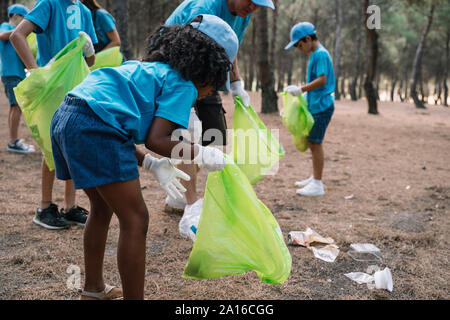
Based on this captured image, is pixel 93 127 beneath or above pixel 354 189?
above

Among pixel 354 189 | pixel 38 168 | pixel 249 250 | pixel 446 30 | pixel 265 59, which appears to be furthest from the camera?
pixel 446 30

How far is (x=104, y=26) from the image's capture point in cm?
341

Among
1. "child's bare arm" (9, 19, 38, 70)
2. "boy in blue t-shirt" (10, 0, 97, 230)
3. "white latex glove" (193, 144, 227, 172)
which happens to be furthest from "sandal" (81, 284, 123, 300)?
"child's bare arm" (9, 19, 38, 70)

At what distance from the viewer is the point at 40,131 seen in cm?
247

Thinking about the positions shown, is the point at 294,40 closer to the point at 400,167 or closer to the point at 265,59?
the point at 400,167

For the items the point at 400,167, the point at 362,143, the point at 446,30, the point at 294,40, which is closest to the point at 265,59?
the point at 362,143

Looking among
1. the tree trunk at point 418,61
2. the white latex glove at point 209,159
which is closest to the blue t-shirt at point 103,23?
the white latex glove at point 209,159

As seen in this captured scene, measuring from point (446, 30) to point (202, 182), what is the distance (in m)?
22.8

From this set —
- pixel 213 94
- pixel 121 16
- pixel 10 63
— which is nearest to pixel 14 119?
pixel 10 63

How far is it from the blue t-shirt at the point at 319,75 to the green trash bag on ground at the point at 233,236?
233 centimetres

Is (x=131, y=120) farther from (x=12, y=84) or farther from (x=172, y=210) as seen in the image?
(x=12, y=84)

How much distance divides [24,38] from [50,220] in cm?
126

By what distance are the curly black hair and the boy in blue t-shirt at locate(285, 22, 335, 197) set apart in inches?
94.8

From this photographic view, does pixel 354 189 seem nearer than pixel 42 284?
No
